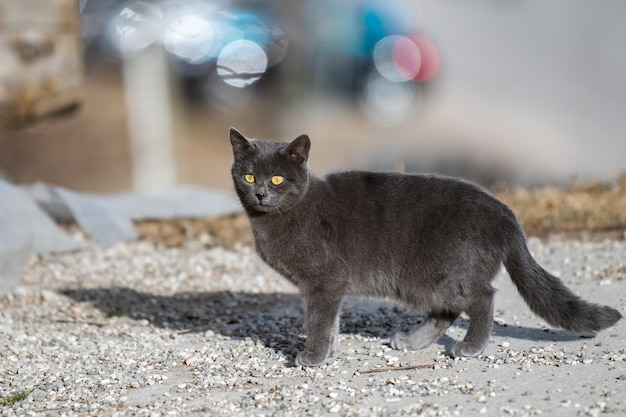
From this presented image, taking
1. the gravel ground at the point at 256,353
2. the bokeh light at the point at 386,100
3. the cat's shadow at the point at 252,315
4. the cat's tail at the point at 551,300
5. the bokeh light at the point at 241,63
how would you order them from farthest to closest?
the bokeh light at the point at 386,100
the bokeh light at the point at 241,63
the cat's shadow at the point at 252,315
the cat's tail at the point at 551,300
the gravel ground at the point at 256,353

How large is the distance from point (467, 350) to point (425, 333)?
0.90 ft

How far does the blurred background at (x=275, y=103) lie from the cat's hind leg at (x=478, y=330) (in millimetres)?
3331

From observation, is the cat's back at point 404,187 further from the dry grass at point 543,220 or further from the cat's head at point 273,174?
the dry grass at point 543,220

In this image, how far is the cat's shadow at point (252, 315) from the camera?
4.10 meters

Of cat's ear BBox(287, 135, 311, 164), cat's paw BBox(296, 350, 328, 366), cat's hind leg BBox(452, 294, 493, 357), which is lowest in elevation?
cat's paw BBox(296, 350, 328, 366)

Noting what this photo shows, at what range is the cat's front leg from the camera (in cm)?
367

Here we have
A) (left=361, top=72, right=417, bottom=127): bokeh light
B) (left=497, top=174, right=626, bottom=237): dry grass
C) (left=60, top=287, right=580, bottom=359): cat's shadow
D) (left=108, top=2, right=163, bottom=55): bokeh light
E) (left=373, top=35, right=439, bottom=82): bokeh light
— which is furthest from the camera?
(left=361, top=72, right=417, bottom=127): bokeh light

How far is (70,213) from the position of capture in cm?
643

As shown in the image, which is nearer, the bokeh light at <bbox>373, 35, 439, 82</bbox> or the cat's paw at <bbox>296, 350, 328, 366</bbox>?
the cat's paw at <bbox>296, 350, 328, 366</bbox>

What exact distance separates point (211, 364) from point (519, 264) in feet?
4.85

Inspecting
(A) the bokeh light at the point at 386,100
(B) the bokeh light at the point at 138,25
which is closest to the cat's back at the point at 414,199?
(B) the bokeh light at the point at 138,25

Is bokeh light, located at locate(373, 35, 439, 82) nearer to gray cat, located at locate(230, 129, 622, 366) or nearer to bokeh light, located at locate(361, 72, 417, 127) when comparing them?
bokeh light, located at locate(361, 72, 417, 127)

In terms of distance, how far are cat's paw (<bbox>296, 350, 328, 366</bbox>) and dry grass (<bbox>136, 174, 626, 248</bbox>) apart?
2.81 m

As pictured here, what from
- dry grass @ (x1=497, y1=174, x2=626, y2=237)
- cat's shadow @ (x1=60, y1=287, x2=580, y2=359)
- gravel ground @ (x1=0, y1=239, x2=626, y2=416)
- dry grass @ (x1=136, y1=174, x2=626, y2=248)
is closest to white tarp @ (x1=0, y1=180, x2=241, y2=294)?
dry grass @ (x1=136, y1=174, x2=626, y2=248)
